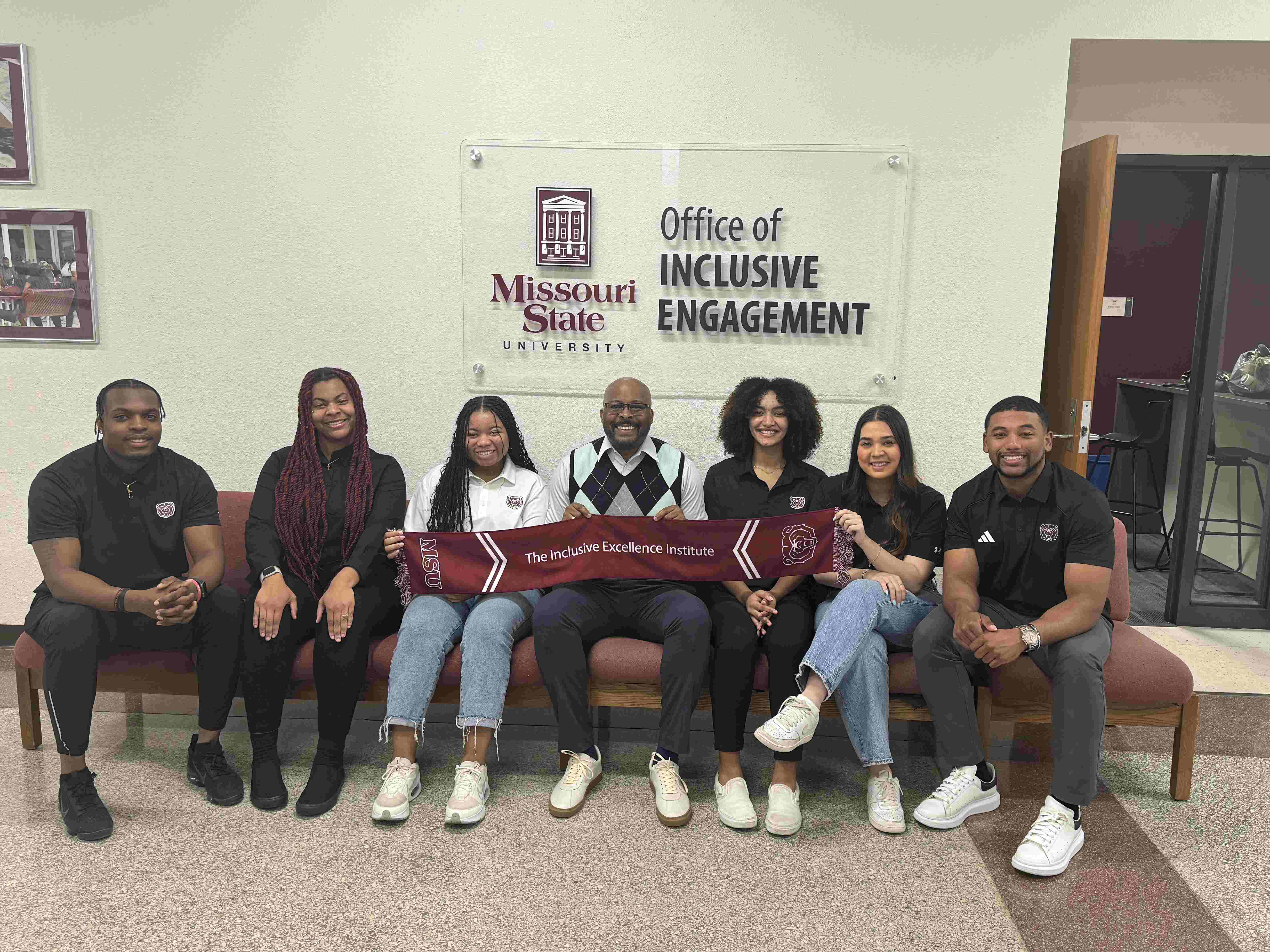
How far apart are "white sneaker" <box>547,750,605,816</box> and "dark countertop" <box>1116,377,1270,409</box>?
11.5 ft

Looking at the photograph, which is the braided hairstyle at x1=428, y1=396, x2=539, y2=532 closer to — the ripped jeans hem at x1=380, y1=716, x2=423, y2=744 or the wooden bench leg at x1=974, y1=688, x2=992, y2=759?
the ripped jeans hem at x1=380, y1=716, x2=423, y2=744

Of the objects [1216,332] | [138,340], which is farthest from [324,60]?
[1216,332]

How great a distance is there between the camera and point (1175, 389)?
5797mm

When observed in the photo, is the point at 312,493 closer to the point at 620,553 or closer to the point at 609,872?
the point at 620,553

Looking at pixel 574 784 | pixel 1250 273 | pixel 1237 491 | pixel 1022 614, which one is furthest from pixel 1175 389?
pixel 574 784

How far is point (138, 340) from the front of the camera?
12.3 ft

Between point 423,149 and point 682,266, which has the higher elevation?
point 423,149

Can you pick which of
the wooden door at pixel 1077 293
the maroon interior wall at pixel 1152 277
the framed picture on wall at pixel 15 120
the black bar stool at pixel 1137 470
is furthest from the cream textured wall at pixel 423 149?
the maroon interior wall at pixel 1152 277

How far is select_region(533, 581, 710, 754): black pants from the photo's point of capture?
274cm

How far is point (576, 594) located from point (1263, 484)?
12.5ft

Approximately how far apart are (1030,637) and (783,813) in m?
0.88

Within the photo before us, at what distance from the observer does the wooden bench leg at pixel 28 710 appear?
9.57 ft

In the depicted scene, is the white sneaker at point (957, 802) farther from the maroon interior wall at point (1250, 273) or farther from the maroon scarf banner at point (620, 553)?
the maroon interior wall at point (1250, 273)

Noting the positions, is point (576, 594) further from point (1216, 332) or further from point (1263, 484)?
point (1263, 484)
